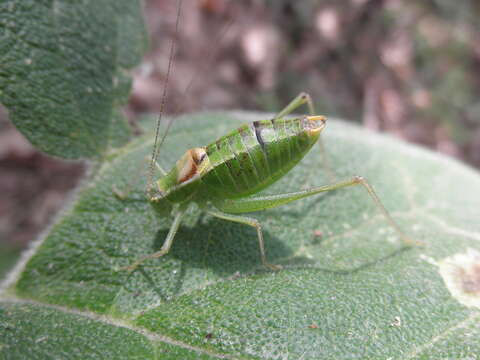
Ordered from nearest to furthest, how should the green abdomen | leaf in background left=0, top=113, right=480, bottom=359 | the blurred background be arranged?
leaf in background left=0, top=113, right=480, bottom=359, the green abdomen, the blurred background

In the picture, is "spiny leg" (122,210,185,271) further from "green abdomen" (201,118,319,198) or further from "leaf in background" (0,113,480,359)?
"green abdomen" (201,118,319,198)

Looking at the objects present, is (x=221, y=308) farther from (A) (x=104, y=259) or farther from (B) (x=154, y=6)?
(B) (x=154, y=6)

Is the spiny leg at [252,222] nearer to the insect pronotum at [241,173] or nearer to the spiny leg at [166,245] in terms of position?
the insect pronotum at [241,173]

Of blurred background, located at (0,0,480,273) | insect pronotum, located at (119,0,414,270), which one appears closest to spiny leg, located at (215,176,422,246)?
insect pronotum, located at (119,0,414,270)

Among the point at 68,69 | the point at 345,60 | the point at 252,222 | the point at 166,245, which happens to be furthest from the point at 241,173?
the point at 345,60

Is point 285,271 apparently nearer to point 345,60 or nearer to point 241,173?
point 241,173
